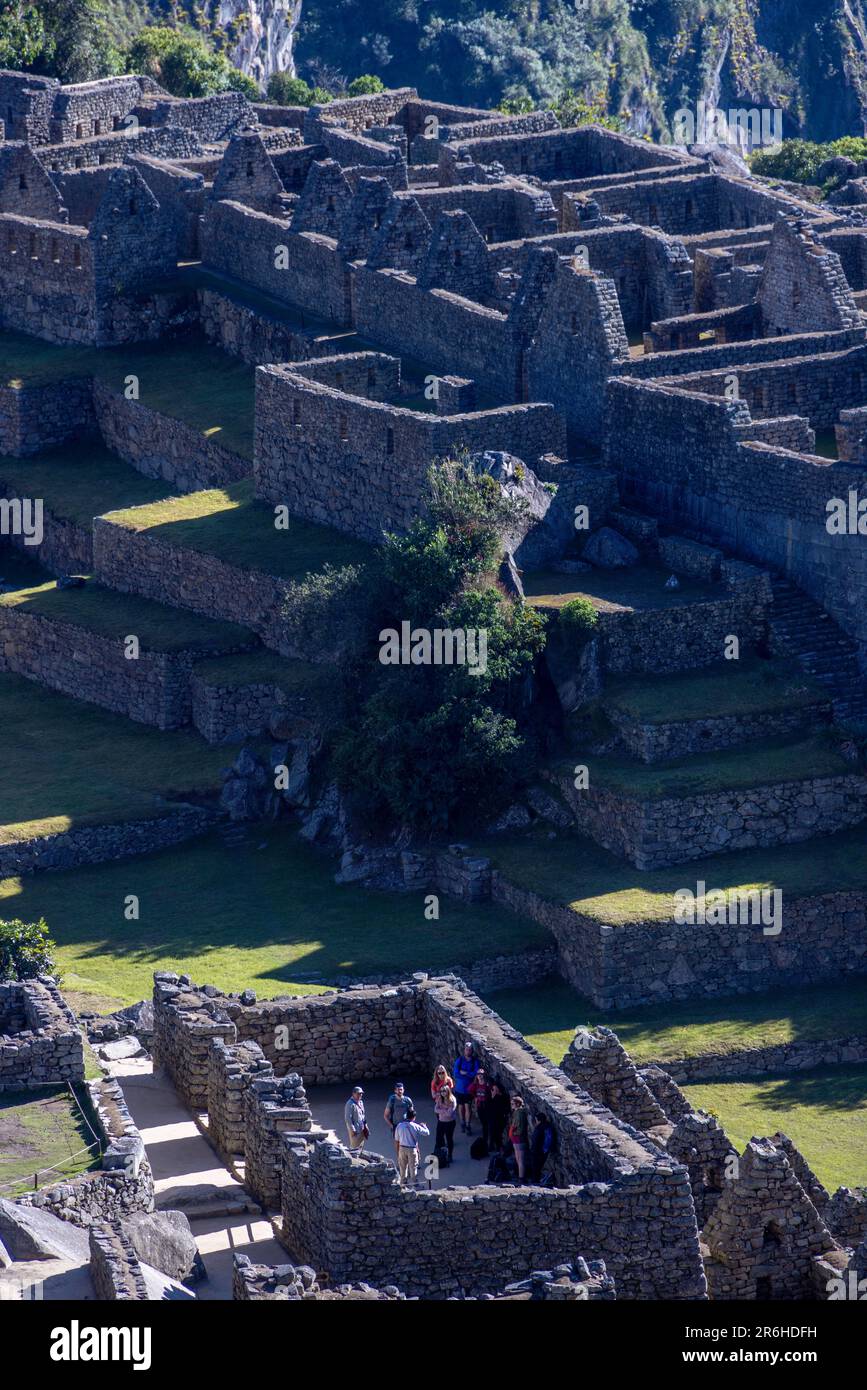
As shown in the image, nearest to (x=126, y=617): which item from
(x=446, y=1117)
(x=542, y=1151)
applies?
(x=446, y=1117)

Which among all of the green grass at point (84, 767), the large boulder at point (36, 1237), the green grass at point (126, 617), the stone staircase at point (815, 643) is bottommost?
the green grass at point (84, 767)

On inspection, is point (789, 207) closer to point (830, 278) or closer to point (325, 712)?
point (830, 278)

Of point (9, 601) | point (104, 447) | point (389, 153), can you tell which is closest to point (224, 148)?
point (389, 153)

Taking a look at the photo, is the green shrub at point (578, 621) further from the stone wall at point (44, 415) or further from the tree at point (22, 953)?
the stone wall at point (44, 415)

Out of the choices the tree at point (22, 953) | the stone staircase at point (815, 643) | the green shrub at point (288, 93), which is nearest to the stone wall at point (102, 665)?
the stone staircase at point (815, 643)

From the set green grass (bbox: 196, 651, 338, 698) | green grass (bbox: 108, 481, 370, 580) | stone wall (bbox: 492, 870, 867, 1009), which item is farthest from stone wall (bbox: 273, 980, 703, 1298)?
green grass (bbox: 108, 481, 370, 580)

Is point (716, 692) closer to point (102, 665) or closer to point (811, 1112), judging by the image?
point (811, 1112)

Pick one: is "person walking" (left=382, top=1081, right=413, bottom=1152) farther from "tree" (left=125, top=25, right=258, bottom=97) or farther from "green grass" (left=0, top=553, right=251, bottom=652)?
"tree" (left=125, top=25, right=258, bottom=97)
